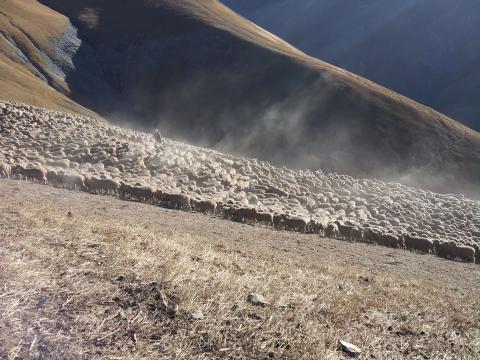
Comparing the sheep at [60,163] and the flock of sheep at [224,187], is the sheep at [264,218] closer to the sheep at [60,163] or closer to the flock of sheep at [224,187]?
the flock of sheep at [224,187]

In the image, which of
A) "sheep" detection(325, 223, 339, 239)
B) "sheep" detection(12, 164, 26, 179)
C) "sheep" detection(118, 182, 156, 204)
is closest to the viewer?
"sheep" detection(325, 223, 339, 239)

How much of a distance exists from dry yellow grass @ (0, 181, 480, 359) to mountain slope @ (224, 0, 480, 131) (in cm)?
13508

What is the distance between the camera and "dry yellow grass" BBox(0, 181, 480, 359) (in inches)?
171

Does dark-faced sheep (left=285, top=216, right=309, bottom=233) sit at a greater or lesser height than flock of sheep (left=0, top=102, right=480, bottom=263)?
lesser

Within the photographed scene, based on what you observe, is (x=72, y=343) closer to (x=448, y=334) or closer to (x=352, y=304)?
(x=352, y=304)

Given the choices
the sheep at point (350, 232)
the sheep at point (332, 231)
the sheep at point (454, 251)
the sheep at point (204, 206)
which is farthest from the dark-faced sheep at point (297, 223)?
the sheep at point (454, 251)

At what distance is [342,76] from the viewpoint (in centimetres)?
6469

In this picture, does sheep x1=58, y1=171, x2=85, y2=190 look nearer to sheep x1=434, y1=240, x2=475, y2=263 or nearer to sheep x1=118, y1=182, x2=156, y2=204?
sheep x1=118, y1=182, x2=156, y2=204

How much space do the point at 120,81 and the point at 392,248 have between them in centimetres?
6872

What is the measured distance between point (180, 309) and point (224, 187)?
16.8 m

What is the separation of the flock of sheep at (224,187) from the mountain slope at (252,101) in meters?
21.1

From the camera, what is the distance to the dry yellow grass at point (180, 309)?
4332mm

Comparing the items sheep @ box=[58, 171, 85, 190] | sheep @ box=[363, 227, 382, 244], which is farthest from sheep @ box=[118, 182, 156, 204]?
sheep @ box=[363, 227, 382, 244]

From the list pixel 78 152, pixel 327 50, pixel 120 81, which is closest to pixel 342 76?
pixel 120 81
